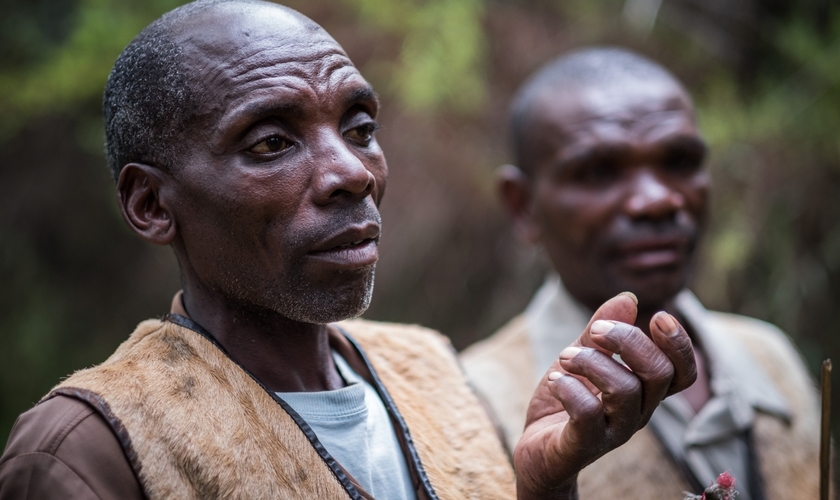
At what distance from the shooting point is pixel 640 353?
129cm

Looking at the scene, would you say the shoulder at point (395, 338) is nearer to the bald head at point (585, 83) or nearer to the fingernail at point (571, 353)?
the fingernail at point (571, 353)

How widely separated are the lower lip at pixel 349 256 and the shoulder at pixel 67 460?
493mm

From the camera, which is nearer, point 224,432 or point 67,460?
point 67,460

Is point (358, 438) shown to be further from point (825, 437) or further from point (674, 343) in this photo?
point (825, 437)

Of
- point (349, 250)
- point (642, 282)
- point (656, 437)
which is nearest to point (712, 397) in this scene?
point (656, 437)

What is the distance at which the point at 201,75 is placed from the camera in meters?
1.51

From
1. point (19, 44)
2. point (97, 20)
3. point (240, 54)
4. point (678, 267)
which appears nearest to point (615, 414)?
point (240, 54)

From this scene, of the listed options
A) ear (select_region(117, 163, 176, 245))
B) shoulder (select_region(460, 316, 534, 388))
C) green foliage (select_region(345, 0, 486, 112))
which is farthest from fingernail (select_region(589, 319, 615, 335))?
green foliage (select_region(345, 0, 486, 112))

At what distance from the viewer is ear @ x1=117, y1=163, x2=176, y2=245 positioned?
156 cm

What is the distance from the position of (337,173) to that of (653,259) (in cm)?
129

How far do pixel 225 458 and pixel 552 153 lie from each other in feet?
5.43

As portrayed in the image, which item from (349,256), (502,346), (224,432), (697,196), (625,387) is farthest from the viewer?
(502,346)

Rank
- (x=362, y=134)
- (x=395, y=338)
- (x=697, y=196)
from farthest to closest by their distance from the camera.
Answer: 1. (x=697, y=196)
2. (x=395, y=338)
3. (x=362, y=134)

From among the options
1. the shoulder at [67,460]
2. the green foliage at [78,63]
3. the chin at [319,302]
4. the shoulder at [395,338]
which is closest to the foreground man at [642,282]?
the shoulder at [395,338]
